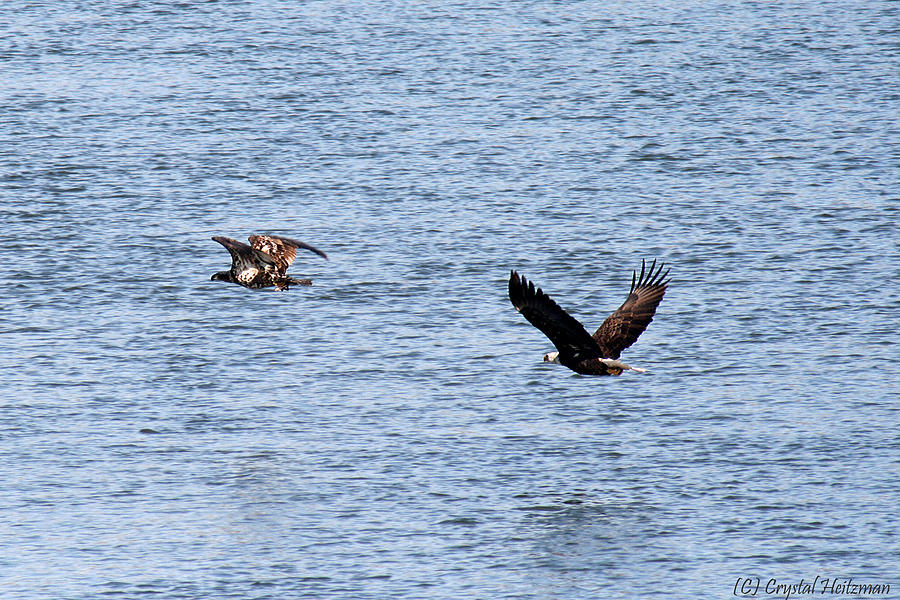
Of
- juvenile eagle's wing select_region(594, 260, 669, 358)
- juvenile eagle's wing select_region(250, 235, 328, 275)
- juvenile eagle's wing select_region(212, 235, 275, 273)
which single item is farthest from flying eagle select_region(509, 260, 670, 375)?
juvenile eagle's wing select_region(212, 235, 275, 273)

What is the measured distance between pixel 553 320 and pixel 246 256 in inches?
203

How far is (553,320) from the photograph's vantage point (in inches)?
765

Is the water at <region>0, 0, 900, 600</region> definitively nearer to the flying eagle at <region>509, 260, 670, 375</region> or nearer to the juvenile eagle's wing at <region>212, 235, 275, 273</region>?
the flying eagle at <region>509, 260, 670, 375</region>

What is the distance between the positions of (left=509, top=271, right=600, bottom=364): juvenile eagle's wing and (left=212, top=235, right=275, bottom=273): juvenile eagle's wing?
13.7 feet

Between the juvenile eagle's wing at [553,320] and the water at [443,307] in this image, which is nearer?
the juvenile eagle's wing at [553,320]

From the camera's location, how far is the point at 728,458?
75.5ft

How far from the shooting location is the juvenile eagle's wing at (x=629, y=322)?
20.8 metres

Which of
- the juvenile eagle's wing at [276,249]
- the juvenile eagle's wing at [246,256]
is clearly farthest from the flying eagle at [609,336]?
the juvenile eagle's wing at [246,256]

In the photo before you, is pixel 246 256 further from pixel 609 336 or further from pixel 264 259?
pixel 609 336

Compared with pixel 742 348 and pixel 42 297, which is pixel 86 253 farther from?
pixel 742 348

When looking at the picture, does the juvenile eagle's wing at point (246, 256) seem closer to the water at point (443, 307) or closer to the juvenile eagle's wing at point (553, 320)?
the water at point (443, 307)

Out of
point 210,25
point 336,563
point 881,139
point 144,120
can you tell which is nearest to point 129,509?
point 336,563

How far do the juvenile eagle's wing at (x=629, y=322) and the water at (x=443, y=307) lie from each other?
7.74 ft

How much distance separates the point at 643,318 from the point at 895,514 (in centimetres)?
429
